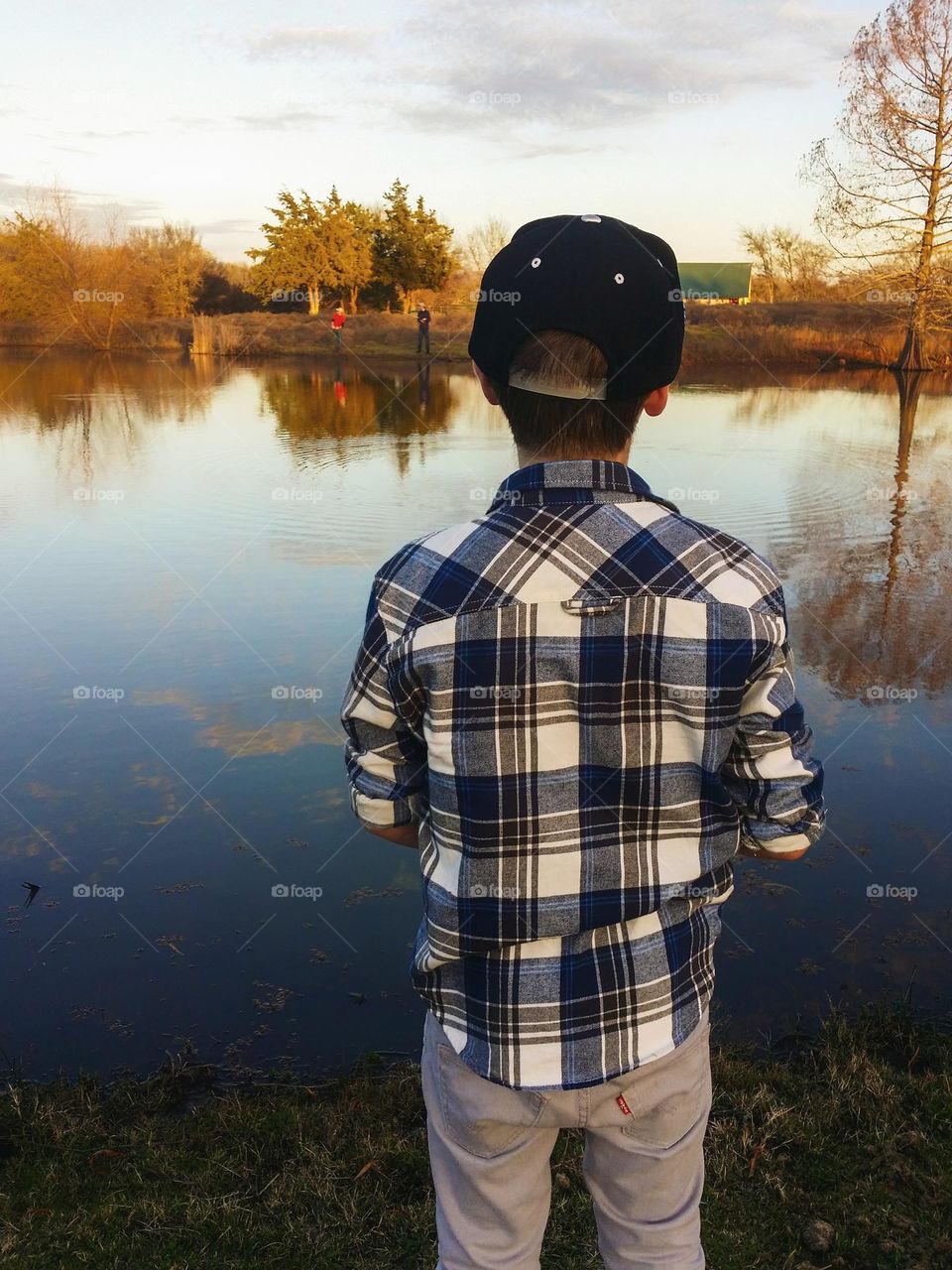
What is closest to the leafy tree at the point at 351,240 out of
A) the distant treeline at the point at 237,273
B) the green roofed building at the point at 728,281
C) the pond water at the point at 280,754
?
the distant treeline at the point at 237,273

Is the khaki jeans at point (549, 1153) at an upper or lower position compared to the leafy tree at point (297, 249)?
lower

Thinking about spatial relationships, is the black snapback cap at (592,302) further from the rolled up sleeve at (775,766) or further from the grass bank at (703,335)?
the grass bank at (703,335)

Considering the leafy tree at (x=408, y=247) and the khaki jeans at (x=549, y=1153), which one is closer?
the khaki jeans at (x=549, y=1153)

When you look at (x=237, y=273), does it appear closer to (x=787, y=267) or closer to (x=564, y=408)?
(x=787, y=267)

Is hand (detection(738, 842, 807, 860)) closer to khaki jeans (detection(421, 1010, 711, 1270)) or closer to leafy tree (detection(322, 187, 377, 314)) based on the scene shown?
khaki jeans (detection(421, 1010, 711, 1270))

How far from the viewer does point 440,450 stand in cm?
1019

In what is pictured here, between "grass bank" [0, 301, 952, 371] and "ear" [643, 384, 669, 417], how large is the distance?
857 inches

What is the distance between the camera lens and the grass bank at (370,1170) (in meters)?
1.89

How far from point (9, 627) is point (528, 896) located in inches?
188

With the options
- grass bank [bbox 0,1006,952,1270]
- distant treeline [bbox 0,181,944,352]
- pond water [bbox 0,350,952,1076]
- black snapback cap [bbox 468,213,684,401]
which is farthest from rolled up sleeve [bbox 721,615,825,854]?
→ distant treeline [bbox 0,181,944,352]

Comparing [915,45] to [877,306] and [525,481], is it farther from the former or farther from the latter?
[525,481]

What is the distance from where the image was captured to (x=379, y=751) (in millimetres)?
1294

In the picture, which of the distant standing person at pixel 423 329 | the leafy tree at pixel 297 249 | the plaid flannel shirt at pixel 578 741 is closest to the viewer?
the plaid flannel shirt at pixel 578 741

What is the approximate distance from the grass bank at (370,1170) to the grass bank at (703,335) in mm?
21191
